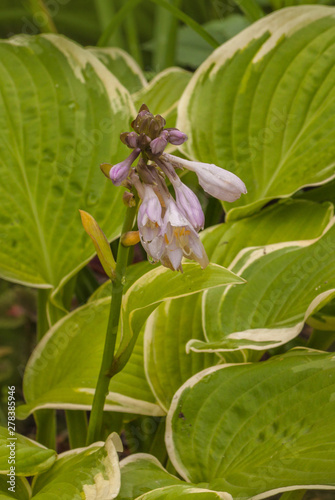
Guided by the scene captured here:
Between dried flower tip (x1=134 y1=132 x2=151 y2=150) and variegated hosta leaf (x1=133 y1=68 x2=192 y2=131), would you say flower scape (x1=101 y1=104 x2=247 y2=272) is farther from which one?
variegated hosta leaf (x1=133 y1=68 x2=192 y2=131)

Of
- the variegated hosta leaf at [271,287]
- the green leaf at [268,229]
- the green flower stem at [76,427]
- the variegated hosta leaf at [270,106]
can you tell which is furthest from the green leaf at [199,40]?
the green flower stem at [76,427]

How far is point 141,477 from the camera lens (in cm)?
54

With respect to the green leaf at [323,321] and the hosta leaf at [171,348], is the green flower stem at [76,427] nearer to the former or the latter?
the hosta leaf at [171,348]

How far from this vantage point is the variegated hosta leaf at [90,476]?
0.47 metres

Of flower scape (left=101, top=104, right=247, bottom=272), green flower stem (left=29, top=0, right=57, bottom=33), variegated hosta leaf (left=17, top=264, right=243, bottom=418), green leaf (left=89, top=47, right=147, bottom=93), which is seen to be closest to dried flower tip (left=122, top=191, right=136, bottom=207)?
flower scape (left=101, top=104, right=247, bottom=272)

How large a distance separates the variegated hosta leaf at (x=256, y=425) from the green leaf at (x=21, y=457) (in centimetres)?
13

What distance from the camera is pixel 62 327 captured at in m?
0.69

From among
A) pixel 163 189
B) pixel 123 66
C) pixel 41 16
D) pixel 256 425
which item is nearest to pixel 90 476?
pixel 256 425

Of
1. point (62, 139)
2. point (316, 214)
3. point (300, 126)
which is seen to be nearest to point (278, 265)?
point (316, 214)

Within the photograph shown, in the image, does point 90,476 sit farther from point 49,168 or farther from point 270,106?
point 270,106

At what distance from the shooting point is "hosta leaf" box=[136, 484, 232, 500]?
429 mm

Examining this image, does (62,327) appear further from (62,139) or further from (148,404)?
(62,139)

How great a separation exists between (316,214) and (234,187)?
0.35 m

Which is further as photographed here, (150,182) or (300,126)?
(300,126)
